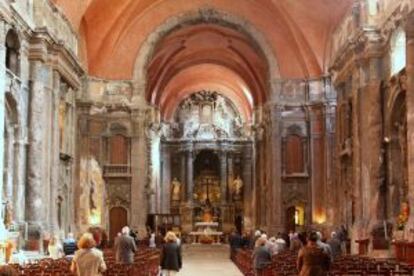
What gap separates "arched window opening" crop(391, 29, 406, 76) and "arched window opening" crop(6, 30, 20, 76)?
12.8 meters

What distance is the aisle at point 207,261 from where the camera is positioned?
27141 millimetres

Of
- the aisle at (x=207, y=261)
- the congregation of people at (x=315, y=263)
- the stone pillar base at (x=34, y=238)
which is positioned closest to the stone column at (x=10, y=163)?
the stone pillar base at (x=34, y=238)

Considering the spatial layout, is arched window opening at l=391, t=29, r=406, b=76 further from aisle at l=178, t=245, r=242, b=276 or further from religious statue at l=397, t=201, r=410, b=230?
aisle at l=178, t=245, r=242, b=276

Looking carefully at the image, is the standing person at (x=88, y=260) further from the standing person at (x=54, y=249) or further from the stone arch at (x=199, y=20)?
the stone arch at (x=199, y=20)

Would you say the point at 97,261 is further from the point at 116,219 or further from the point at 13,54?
the point at 116,219

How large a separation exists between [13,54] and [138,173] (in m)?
15.3

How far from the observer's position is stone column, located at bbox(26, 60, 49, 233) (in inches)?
1080

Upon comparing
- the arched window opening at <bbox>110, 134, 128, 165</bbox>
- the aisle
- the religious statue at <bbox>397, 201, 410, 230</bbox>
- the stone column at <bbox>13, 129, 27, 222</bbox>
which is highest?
the arched window opening at <bbox>110, 134, 128, 165</bbox>

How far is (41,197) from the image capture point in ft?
91.0

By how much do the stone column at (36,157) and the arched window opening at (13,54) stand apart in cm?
135

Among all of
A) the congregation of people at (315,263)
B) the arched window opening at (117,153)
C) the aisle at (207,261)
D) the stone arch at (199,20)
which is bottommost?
the aisle at (207,261)

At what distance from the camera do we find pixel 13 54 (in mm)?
26422

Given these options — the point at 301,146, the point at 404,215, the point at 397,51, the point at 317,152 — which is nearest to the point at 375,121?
the point at 397,51

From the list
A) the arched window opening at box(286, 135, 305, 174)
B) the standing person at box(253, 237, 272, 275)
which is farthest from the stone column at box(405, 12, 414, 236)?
the arched window opening at box(286, 135, 305, 174)
